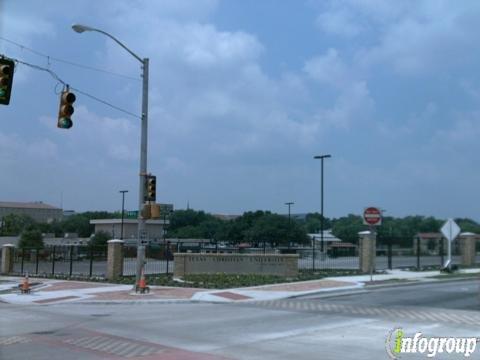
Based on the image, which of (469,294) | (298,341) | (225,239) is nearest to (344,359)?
(298,341)

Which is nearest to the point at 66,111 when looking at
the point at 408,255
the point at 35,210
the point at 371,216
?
the point at 371,216

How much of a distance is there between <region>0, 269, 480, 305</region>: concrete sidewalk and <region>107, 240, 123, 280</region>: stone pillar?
2.43 meters

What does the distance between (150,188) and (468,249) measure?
2453 cm

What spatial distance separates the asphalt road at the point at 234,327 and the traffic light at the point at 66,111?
5202 mm

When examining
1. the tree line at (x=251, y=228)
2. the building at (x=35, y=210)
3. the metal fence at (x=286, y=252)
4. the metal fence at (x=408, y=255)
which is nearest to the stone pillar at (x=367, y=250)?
the metal fence at (x=286, y=252)

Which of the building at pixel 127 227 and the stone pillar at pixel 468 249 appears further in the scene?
the building at pixel 127 227

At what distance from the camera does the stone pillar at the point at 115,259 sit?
28750 millimetres

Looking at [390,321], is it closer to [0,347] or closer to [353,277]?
[0,347]

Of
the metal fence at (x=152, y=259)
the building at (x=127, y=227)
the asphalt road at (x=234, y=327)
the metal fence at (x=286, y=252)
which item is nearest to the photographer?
the asphalt road at (x=234, y=327)

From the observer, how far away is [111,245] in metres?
28.8

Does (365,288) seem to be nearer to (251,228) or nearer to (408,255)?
(408,255)

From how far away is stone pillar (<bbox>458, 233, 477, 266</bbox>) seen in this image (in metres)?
38.1

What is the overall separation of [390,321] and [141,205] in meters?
10.6

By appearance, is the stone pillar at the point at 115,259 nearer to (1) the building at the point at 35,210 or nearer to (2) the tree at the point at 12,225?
(2) the tree at the point at 12,225
